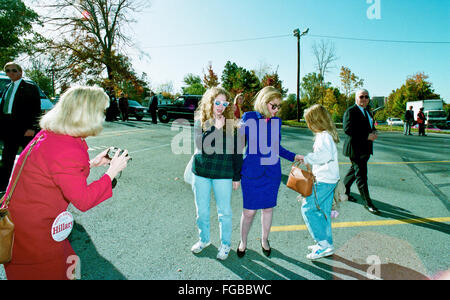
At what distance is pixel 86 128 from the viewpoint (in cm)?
147

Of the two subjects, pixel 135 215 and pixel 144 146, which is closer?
pixel 135 215

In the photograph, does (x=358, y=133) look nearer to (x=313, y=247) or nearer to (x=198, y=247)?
(x=313, y=247)

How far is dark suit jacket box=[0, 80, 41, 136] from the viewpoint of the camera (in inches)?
157

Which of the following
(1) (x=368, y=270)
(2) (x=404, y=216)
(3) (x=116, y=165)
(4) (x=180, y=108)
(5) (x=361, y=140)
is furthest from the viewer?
(4) (x=180, y=108)

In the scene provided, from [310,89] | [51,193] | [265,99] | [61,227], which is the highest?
[310,89]

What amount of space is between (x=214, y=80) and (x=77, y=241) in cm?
4013

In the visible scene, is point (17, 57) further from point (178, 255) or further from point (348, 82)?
Result: point (348, 82)

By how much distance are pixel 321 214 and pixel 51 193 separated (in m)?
2.43

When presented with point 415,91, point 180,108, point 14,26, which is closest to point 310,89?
point 415,91

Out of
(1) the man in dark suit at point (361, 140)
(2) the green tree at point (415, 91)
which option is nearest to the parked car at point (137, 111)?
(1) the man in dark suit at point (361, 140)

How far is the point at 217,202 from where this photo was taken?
8.78 feet

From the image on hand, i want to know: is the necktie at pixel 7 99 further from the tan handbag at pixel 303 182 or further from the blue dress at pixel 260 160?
the tan handbag at pixel 303 182

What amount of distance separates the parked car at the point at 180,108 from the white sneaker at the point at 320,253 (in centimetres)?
1605
